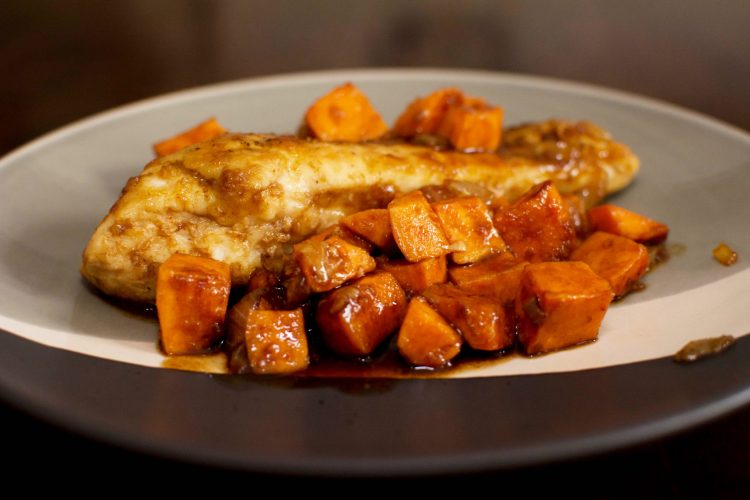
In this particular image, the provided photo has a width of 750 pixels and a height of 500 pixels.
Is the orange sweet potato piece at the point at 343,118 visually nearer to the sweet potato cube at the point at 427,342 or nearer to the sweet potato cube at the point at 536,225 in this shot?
the sweet potato cube at the point at 536,225

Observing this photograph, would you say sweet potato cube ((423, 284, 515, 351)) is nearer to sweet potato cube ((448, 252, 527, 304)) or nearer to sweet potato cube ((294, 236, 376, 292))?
sweet potato cube ((448, 252, 527, 304))

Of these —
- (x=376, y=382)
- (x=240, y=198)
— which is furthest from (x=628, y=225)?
(x=240, y=198)

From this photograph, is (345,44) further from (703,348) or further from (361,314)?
(703,348)

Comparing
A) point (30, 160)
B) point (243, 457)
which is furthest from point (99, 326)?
point (30, 160)

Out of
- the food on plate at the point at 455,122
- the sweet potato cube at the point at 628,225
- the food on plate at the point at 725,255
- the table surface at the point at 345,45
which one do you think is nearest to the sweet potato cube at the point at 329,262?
the food on plate at the point at 455,122

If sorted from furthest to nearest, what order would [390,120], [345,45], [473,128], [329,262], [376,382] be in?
[345,45] → [390,120] → [473,128] → [329,262] → [376,382]

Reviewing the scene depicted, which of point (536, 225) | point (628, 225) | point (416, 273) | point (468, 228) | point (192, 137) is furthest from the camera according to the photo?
point (192, 137)

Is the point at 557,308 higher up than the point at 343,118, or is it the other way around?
the point at 343,118
